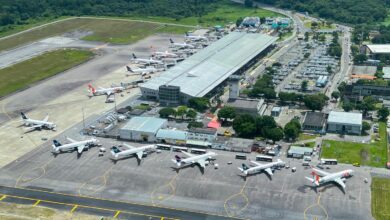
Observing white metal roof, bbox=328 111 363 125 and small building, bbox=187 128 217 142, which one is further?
white metal roof, bbox=328 111 363 125

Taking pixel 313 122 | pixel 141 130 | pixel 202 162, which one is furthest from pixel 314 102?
pixel 141 130

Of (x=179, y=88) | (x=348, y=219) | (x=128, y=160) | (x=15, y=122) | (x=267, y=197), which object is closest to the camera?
(x=348, y=219)

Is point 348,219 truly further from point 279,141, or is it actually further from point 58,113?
point 58,113

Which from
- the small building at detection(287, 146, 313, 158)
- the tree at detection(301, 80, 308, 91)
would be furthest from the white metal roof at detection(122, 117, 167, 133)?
the tree at detection(301, 80, 308, 91)

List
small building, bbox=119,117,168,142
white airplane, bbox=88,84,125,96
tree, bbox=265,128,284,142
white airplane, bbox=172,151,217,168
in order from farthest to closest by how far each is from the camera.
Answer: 1. white airplane, bbox=88,84,125,96
2. small building, bbox=119,117,168,142
3. tree, bbox=265,128,284,142
4. white airplane, bbox=172,151,217,168

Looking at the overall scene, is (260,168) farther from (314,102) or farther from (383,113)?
(383,113)

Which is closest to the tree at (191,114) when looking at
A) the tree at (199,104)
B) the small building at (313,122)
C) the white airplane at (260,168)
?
the tree at (199,104)

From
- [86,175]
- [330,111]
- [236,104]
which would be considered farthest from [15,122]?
[330,111]

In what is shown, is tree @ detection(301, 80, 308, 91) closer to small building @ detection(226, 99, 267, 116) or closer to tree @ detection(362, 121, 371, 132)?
small building @ detection(226, 99, 267, 116)
